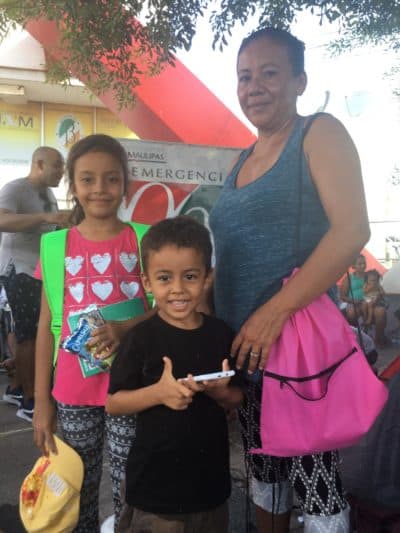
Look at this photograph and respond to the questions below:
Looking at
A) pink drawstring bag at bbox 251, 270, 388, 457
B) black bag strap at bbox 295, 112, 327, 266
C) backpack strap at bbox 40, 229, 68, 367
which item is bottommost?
pink drawstring bag at bbox 251, 270, 388, 457

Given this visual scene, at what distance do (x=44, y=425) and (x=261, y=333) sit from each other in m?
0.84

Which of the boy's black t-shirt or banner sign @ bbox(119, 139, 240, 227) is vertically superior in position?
banner sign @ bbox(119, 139, 240, 227)

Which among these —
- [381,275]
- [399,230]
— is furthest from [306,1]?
[381,275]

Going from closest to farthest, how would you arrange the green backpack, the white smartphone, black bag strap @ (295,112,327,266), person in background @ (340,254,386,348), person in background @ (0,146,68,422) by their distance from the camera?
the white smartphone < black bag strap @ (295,112,327,266) < the green backpack < person in background @ (0,146,68,422) < person in background @ (340,254,386,348)

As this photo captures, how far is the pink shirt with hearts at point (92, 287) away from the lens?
162cm

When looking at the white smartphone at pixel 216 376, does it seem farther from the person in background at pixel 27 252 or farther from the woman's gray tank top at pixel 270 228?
the person in background at pixel 27 252

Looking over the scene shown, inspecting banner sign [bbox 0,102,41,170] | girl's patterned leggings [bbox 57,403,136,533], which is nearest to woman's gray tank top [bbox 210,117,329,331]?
girl's patterned leggings [bbox 57,403,136,533]

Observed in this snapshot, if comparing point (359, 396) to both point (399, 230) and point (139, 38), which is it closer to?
point (139, 38)

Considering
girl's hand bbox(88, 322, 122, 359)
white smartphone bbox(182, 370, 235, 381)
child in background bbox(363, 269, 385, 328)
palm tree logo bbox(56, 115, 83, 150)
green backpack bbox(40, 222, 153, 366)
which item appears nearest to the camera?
white smartphone bbox(182, 370, 235, 381)

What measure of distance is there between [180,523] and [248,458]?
0.42 metres

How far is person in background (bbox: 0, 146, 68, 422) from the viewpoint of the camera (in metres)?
3.50

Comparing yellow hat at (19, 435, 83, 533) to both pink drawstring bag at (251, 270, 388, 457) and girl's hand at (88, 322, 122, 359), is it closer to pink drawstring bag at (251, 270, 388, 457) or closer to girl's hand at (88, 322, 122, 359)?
girl's hand at (88, 322, 122, 359)

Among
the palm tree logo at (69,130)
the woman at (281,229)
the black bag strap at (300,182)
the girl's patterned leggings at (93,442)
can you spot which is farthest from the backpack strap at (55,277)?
the palm tree logo at (69,130)

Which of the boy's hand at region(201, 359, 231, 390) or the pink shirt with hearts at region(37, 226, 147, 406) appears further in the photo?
the pink shirt with hearts at region(37, 226, 147, 406)
